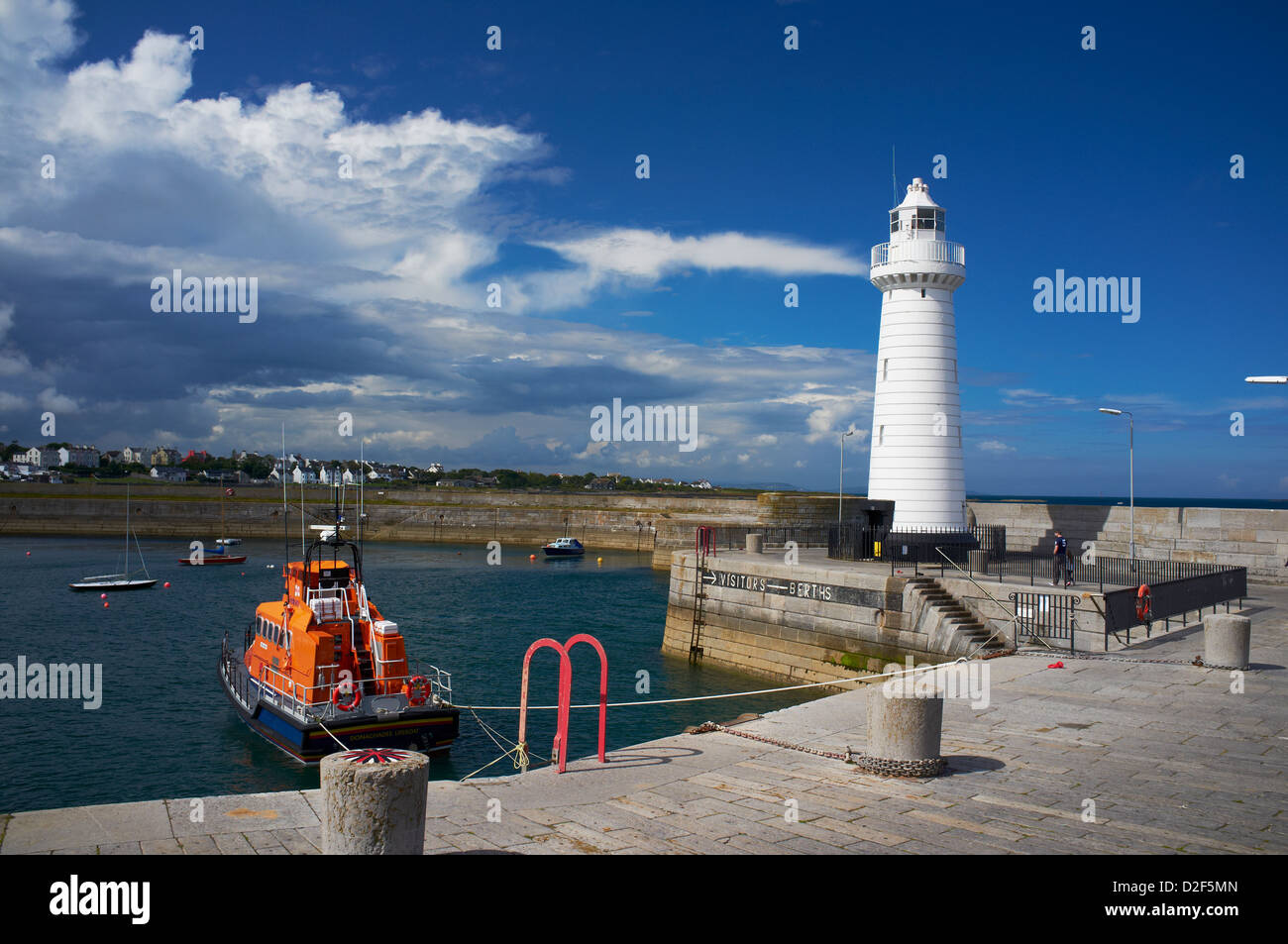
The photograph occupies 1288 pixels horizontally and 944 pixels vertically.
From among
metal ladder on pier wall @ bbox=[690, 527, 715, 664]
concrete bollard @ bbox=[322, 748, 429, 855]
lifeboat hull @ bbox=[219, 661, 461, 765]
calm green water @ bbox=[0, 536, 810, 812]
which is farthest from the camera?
metal ladder on pier wall @ bbox=[690, 527, 715, 664]

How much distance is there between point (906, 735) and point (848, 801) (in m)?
1.26

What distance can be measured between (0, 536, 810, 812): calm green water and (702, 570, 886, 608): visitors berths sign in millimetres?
2853

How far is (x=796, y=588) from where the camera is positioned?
24812mm

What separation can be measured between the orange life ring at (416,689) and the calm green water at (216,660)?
1440mm

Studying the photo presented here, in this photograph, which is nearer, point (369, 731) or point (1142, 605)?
point (369, 731)

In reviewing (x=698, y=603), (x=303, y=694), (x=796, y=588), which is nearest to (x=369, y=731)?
(x=303, y=694)

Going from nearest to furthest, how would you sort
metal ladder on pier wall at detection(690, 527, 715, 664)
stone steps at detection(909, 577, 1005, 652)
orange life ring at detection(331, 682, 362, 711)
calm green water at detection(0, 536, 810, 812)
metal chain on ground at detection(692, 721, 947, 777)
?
metal chain on ground at detection(692, 721, 947, 777) < orange life ring at detection(331, 682, 362, 711) < calm green water at detection(0, 536, 810, 812) < stone steps at detection(909, 577, 1005, 652) < metal ladder on pier wall at detection(690, 527, 715, 664)

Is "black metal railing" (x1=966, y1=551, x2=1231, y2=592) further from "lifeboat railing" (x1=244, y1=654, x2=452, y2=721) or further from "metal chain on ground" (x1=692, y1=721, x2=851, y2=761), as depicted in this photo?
"lifeboat railing" (x1=244, y1=654, x2=452, y2=721)

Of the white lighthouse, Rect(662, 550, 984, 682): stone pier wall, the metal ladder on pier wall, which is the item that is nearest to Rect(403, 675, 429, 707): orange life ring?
Rect(662, 550, 984, 682): stone pier wall

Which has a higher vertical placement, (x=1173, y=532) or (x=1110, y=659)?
(x=1173, y=532)

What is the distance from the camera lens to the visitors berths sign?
22672 mm

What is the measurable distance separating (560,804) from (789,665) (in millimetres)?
17263

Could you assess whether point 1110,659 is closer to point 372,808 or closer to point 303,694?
point 372,808
